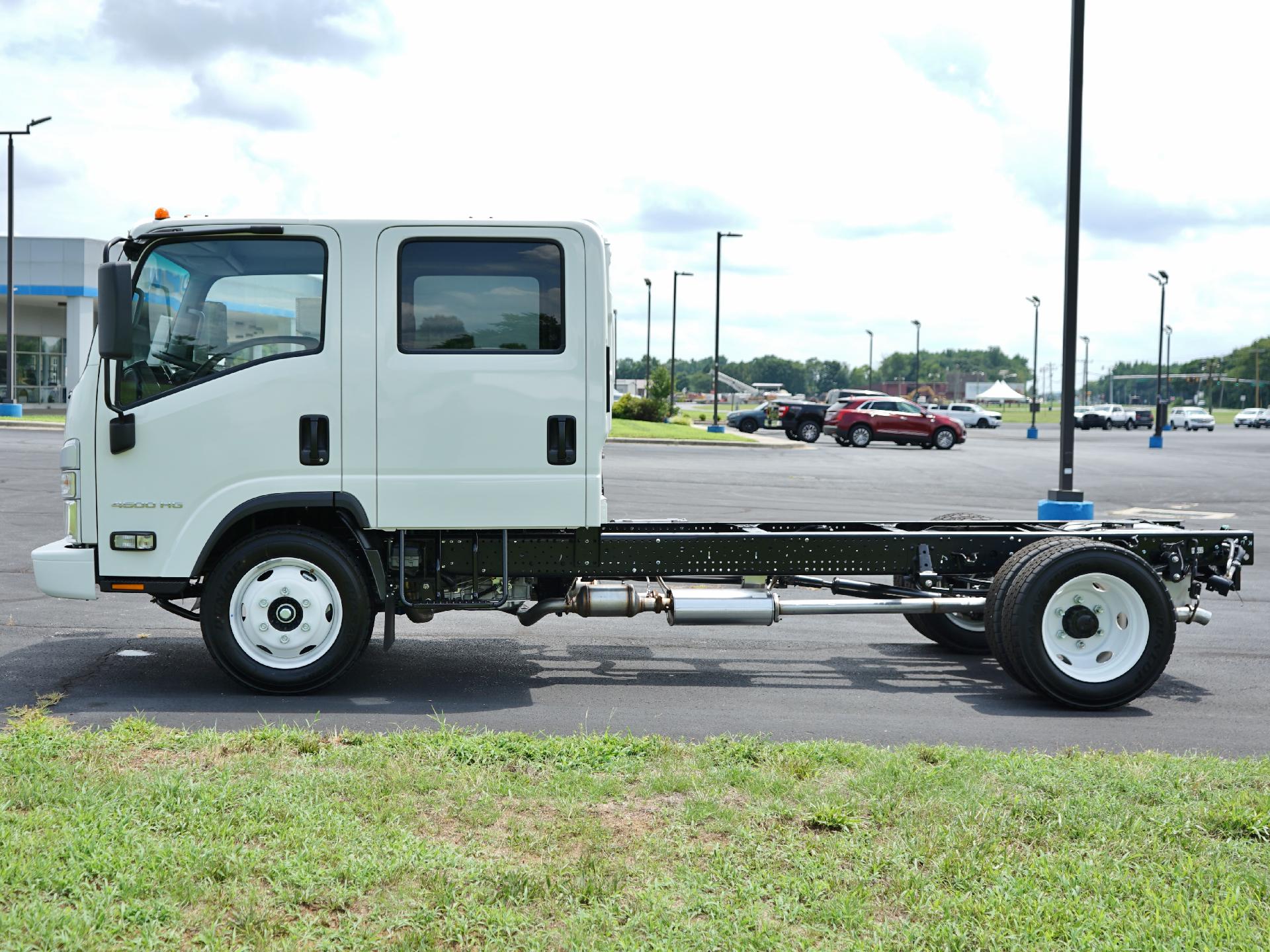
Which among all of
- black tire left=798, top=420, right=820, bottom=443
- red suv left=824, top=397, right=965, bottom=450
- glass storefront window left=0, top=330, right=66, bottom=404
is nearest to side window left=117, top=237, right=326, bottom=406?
red suv left=824, top=397, right=965, bottom=450

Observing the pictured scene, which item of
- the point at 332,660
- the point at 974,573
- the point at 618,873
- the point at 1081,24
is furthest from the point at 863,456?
the point at 618,873

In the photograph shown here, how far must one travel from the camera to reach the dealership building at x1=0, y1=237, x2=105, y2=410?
149 ft

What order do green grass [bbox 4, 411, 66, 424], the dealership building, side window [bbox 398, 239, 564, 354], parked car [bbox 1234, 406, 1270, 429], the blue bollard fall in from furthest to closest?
1. parked car [bbox 1234, 406, 1270, 429]
2. the dealership building
3. green grass [bbox 4, 411, 66, 424]
4. the blue bollard
5. side window [bbox 398, 239, 564, 354]

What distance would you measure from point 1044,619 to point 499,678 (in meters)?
3.29

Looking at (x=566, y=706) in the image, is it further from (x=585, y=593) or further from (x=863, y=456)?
Answer: (x=863, y=456)

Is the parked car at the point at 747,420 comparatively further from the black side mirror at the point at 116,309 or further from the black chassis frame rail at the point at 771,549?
the black side mirror at the point at 116,309

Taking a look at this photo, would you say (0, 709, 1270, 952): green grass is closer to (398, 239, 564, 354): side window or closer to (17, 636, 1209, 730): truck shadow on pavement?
(17, 636, 1209, 730): truck shadow on pavement

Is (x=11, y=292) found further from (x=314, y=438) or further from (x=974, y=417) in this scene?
(x=974, y=417)

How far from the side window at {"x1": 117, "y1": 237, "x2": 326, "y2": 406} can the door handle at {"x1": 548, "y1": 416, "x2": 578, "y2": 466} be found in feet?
4.52

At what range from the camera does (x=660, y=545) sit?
702 centimetres

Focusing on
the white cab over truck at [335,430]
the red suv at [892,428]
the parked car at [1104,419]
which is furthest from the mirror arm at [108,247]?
the parked car at [1104,419]

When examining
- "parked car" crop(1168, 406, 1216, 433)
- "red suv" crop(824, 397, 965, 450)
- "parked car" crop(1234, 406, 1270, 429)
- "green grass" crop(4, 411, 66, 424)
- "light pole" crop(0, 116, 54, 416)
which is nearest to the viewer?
"light pole" crop(0, 116, 54, 416)

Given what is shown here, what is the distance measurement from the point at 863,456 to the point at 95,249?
31.7 metres

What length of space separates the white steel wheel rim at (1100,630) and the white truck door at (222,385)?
4.29 meters
